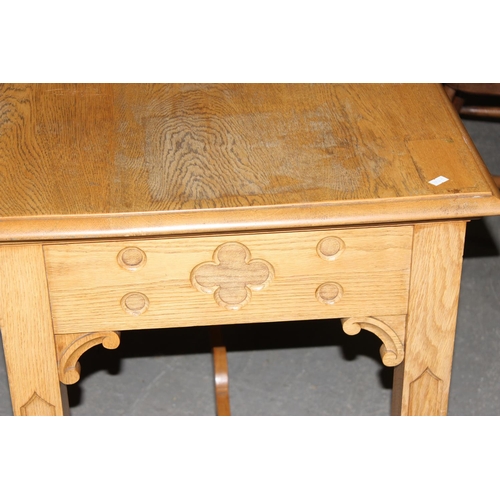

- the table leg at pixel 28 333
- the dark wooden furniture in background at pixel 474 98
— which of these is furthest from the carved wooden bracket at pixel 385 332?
the dark wooden furniture in background at pixel 474 98

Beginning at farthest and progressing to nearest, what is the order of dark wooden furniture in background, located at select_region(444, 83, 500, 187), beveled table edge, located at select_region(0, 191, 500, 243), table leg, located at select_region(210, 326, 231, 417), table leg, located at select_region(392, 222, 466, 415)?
dark wooden furniture in background, located at select_region(444, 83, 500, 187) < table leg, located at select_region(210, 326, 231, 417) < table leg, located at select_region(392, 222, 466, 415) < beveled table edge, located at select_region(0, 191, 500, 243)

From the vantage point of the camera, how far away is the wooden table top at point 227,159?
1.37 meters

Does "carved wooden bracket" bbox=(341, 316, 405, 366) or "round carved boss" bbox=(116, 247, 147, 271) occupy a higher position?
Result: "round carved boss" bbox=(116, 247, 147, 271)

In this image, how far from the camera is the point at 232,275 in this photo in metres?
1.46

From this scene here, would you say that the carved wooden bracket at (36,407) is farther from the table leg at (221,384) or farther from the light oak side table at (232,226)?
the table leg at (221,384)

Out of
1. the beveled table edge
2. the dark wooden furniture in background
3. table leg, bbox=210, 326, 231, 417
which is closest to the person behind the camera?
the beveled table edge

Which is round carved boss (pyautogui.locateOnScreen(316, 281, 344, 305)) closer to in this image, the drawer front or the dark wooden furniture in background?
the drawer front

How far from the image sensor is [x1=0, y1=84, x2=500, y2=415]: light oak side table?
54.5 inches

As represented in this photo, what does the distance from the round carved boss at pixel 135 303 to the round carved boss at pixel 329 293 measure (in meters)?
0.27

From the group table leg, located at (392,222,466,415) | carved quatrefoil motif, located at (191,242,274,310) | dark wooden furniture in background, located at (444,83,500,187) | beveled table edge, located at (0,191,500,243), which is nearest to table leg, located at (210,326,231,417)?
table leg, located at (392,222,466,415)

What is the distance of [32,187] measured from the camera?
1433mm

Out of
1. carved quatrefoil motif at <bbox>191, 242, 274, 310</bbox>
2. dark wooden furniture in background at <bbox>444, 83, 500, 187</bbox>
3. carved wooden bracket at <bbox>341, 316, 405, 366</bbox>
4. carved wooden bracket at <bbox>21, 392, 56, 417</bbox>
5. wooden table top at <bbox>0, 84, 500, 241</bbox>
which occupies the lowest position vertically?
carved wooden bracket at <bbox>21, 392, 56, 417</bbox>

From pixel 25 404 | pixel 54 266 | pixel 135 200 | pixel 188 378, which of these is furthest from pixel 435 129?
pixel 188 378

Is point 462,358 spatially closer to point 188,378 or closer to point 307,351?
point 307,351
